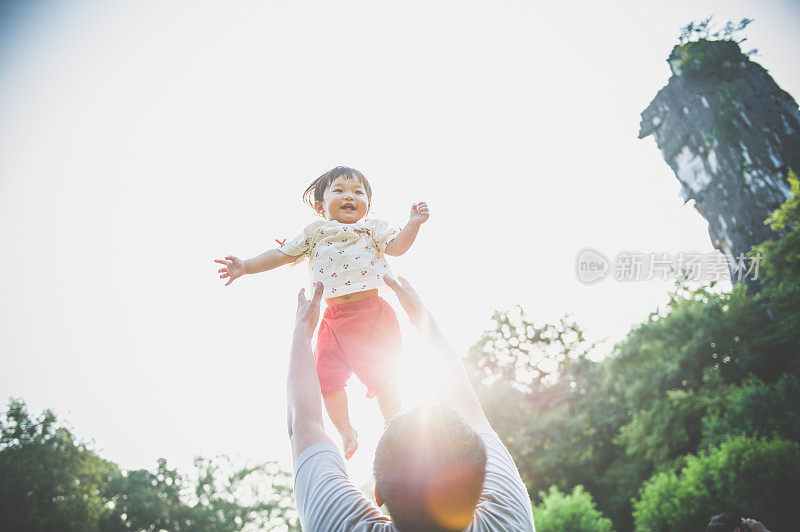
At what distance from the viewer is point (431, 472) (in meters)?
1.20

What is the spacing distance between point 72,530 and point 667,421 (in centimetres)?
2765

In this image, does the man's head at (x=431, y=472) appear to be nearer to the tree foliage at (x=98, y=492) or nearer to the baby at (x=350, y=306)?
the baby at (x=350, y=306)

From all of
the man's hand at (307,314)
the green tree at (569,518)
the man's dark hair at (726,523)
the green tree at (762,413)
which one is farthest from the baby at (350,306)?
the green tree at (762,413)

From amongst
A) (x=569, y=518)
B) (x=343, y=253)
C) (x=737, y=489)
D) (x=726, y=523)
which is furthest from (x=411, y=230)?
(x=569, y=518)

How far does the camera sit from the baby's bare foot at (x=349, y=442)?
2586 millimetres

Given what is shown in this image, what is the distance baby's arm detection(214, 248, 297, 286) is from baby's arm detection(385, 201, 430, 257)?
64cm

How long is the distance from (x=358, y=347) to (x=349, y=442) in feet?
1.99

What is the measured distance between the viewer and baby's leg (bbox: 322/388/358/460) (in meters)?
2.57

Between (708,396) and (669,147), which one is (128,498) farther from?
(669,147)

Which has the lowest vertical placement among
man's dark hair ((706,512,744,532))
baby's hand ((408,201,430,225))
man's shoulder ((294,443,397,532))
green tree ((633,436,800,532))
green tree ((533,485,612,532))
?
green tree ((533,485,612,532))

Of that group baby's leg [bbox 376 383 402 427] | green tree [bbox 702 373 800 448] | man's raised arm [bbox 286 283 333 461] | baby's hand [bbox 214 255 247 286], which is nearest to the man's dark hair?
baby's leg [bbox 376 383 402 427]

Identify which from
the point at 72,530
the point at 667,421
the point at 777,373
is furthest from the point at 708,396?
the point at 72,530

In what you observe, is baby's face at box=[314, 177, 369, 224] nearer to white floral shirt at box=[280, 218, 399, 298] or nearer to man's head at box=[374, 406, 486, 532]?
white floral shirt at box=[280, 218, 399, 298]

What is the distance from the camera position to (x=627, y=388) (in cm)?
2011
